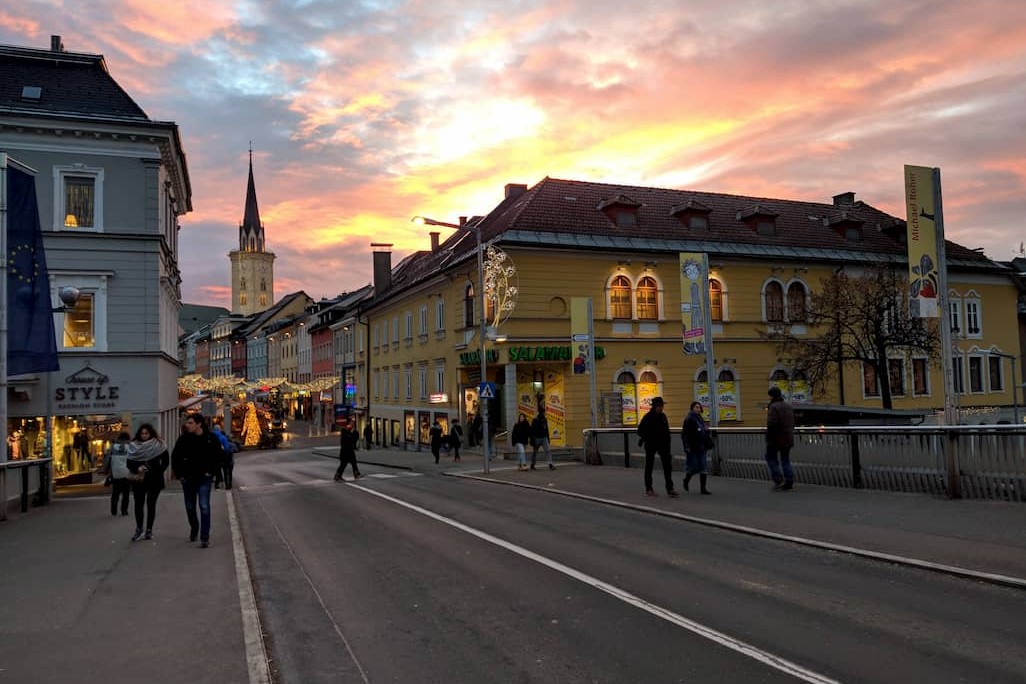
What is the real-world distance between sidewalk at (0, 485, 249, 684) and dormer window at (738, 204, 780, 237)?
31.4 metres

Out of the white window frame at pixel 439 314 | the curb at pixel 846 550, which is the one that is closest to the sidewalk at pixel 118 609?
the curb at pixel 846 550

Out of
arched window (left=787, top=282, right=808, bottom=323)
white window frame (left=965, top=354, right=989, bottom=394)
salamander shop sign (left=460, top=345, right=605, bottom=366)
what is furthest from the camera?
white window frame (left=965, top=354, right=989, bottom=394)

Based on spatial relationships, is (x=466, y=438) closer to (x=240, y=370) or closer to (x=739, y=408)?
(x=739, y=408)

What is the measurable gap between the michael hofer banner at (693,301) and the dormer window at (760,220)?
1676 centimetres

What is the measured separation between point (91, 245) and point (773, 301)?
93.7 ft

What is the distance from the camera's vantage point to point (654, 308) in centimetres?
3375

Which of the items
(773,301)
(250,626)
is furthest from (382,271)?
(250,626)

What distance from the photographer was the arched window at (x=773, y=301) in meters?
36.0

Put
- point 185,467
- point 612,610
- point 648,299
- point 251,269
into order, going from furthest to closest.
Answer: point 251,269
point 648,299
point 185,467
point 612,610

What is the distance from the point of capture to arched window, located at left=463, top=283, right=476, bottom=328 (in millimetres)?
33688

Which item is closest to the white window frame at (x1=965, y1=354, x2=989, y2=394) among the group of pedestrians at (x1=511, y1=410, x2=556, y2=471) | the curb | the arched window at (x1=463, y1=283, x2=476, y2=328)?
the arched window at (x1=463, y1=283, x2=476, y2=328)

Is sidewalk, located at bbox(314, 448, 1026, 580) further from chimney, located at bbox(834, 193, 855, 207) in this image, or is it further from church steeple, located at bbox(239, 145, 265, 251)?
church steeple, located at bbox(239, 145, 265, 251)

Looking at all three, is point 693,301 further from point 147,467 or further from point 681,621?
point 681,621

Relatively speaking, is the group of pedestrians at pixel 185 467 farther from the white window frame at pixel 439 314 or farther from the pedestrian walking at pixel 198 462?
the white window frame at pixel 439 314
